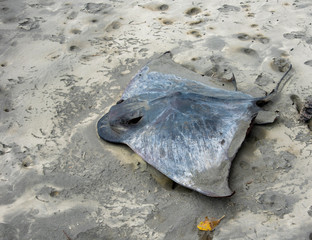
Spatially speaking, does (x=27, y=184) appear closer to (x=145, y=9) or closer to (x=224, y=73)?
(x=224, y=73)

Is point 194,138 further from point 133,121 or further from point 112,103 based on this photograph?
point 112,103

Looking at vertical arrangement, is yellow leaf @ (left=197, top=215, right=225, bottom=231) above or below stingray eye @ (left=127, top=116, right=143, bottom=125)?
below

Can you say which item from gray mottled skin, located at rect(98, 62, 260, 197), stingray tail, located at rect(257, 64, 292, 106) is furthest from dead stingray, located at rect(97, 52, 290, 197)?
stingray tail, located at rect(257, 64, 292, 106)

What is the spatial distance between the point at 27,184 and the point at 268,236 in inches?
73.1

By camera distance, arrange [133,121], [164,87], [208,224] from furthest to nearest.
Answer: [164,87]
[133,121]
[208,224]

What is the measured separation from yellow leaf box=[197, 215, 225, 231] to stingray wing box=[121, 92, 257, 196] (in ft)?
0.69

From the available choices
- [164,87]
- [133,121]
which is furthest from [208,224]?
[164,87]

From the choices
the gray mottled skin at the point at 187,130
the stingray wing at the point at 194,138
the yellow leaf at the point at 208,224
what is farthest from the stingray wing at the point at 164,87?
the yellow leaf at the point at 208,224

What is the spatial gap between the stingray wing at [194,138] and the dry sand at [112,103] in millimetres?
208

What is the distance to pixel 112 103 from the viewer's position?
3.22m

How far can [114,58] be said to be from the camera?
12.3 ft

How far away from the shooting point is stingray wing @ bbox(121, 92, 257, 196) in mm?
2229

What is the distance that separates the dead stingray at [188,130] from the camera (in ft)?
7.37

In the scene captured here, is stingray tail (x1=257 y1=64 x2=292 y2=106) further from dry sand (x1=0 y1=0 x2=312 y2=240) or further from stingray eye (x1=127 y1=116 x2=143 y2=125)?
stingray eye (x1=127 y1=116 x2=143 y2=125)
